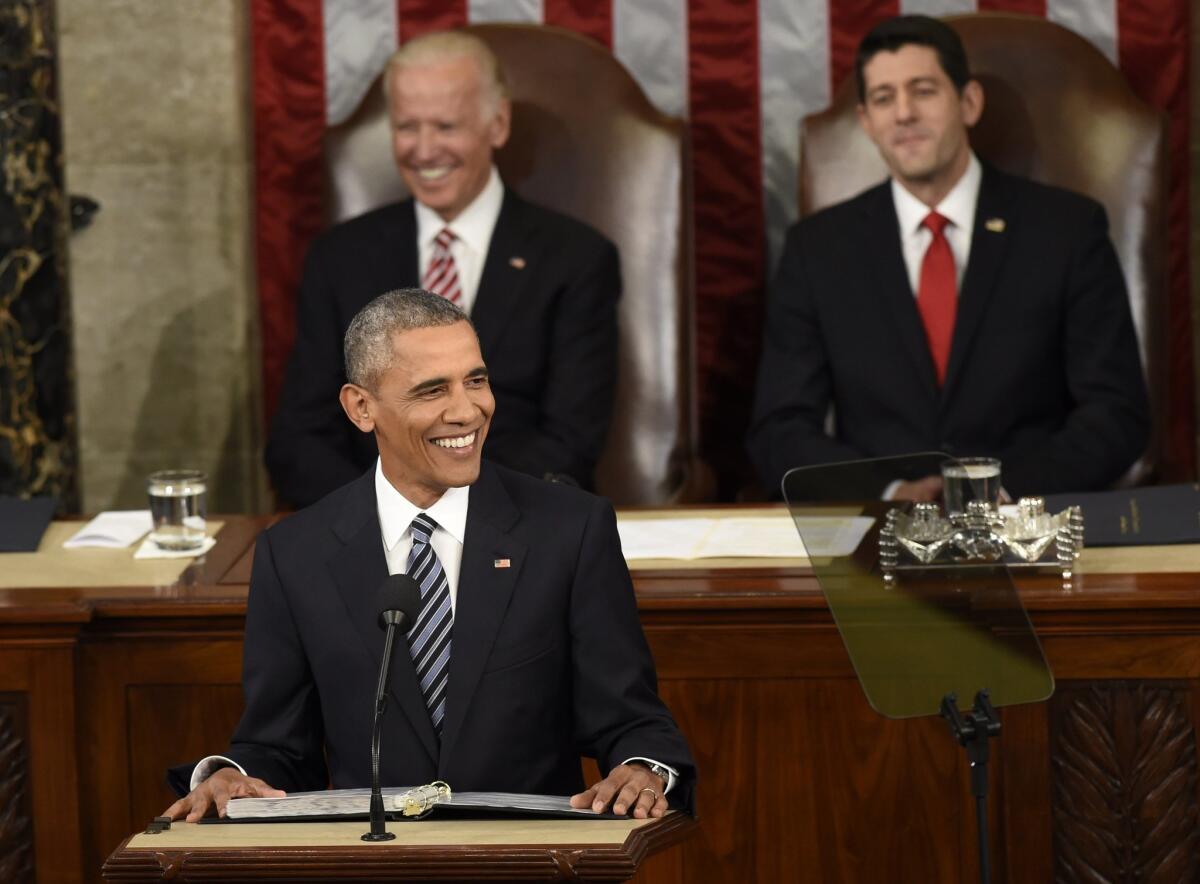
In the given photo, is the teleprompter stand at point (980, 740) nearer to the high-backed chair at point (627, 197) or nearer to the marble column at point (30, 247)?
the high-backed chair at point (627, 197)

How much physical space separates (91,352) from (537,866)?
12.6 feet

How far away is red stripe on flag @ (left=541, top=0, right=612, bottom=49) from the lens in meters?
5.38

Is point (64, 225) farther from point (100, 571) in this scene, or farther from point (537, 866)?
point (537, 866)

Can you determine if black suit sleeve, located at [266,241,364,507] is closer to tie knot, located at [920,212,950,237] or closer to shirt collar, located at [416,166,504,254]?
shirt collar, located at [416,166,504,254]

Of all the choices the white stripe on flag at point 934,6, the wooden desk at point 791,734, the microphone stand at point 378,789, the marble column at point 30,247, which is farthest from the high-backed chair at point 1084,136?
the microphone stand at point 378,789

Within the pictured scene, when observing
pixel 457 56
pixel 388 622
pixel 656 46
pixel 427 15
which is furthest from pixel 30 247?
pixel 388 622

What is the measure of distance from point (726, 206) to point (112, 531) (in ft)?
7.13

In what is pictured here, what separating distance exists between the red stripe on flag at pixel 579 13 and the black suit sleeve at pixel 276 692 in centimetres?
294

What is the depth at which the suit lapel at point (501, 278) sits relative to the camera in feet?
15.7

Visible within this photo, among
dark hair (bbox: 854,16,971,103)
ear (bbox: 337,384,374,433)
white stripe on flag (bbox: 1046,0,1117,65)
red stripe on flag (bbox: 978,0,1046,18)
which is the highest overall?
red stripe on flag (bbox: 978,0,1046,18)

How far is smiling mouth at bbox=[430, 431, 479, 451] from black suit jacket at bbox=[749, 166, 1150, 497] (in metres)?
1.95

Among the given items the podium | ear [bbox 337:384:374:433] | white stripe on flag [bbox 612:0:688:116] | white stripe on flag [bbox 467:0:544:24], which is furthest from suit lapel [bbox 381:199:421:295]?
the podium

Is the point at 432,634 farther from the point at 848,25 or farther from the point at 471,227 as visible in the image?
the point at 848,25

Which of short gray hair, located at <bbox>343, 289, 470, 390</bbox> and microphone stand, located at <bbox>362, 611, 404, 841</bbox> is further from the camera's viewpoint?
short gray hair, located at <bbox>343, 289, 470, 390</bbox>
